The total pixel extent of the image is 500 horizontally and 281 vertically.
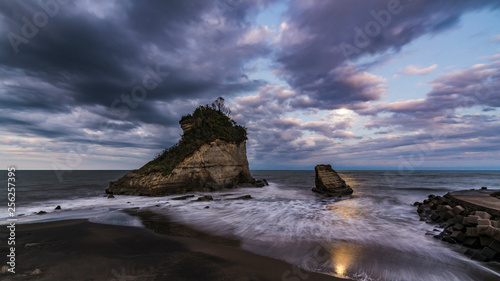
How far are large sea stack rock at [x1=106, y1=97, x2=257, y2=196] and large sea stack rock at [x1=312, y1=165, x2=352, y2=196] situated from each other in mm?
11071

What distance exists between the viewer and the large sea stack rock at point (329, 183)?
2155 centimetres

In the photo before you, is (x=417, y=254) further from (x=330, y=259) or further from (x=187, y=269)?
(x=187, y=269)

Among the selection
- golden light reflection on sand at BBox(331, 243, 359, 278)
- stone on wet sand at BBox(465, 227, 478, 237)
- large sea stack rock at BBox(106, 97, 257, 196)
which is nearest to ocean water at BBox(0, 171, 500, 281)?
golden light reflection on sand at BBox(331, 243, 359, 278)

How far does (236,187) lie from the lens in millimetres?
27719

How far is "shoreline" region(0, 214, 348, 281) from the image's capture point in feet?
15.8

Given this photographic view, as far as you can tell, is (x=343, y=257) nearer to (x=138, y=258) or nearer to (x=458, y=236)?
(x=458, y=236)

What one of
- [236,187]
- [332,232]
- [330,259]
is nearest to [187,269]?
[330,259]

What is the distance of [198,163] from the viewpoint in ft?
76.6

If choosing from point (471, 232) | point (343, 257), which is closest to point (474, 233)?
point (471, 232)

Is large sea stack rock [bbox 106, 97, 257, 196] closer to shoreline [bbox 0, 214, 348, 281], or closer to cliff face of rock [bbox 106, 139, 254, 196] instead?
cliff face of rock [bbox 106, 139, 254, 196]

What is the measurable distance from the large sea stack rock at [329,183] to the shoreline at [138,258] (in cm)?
1685

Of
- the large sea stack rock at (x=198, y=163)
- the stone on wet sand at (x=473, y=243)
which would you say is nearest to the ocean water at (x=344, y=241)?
the stone on wet sand at (x=473, y=243)

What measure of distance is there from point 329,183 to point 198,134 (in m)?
16.9

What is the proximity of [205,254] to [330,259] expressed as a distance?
13.0ft
